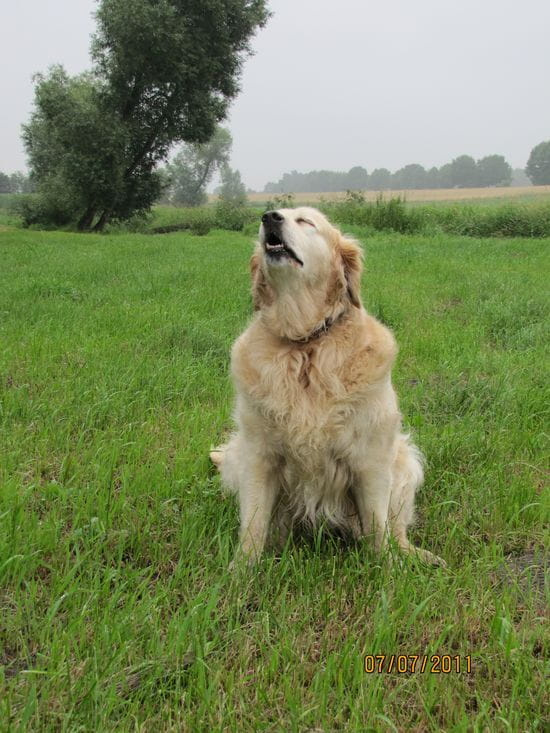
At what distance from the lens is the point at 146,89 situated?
76.2 feet

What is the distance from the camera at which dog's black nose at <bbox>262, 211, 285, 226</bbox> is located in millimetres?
2485

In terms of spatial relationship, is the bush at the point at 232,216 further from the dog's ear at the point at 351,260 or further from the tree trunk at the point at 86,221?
the dog's ear at the point at 351,260

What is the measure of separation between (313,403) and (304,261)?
67 cm

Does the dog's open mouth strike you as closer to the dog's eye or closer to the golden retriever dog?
the golden retriever dog

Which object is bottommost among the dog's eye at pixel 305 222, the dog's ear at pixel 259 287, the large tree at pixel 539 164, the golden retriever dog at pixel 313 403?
the golden retriever dog at pixel 313 403

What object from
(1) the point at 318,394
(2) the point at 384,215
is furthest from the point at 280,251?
(2) the point at 384,215

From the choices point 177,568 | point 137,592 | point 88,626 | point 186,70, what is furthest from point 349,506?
point 186,70

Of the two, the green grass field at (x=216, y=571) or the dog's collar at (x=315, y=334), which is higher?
the dog's collar at (x=315, y=334)

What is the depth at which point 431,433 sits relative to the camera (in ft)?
11.1

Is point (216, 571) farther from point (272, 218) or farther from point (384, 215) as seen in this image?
point (384, 215)

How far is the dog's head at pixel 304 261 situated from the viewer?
8.09ft

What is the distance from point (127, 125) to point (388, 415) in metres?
24.0

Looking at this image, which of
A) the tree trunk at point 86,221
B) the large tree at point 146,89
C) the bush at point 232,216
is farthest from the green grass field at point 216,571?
the bush at point 232,216
